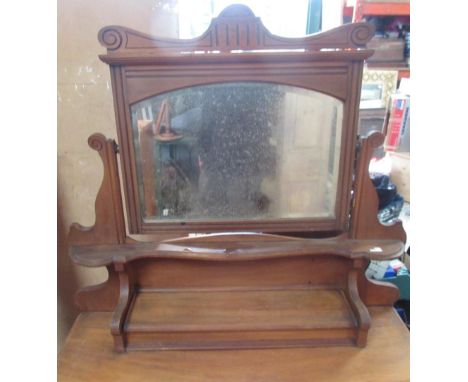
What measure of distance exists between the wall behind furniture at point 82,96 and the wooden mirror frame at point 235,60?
244mm

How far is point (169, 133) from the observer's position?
69cm

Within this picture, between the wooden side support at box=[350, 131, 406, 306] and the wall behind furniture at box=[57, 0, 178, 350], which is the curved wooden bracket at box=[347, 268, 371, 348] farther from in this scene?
the wall behind furniture at box=[57, 0, 178, 350]

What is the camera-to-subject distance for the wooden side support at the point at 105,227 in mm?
667

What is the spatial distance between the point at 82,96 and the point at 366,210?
715mm

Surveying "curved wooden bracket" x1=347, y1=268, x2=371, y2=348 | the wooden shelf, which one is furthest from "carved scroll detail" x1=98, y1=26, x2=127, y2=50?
"curved wooden bracket" x1=347, y1=268, x2=371, y2=348

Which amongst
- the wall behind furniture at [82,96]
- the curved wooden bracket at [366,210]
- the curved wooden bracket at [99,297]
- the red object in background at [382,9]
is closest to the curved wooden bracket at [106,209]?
the curved wooden bracket at [99,297]

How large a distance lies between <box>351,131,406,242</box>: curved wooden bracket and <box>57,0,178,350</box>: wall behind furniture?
53 cm

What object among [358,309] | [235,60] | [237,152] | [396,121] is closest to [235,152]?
[237,152]

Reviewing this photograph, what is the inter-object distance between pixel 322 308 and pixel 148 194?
43 centimetres

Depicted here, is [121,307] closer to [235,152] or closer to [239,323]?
[239,323]

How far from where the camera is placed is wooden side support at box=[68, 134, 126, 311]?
67cm

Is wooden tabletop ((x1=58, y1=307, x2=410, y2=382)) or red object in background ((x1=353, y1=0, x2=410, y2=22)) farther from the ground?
red object in background ((x1=353, y1=0, x2=410, y2=22))
